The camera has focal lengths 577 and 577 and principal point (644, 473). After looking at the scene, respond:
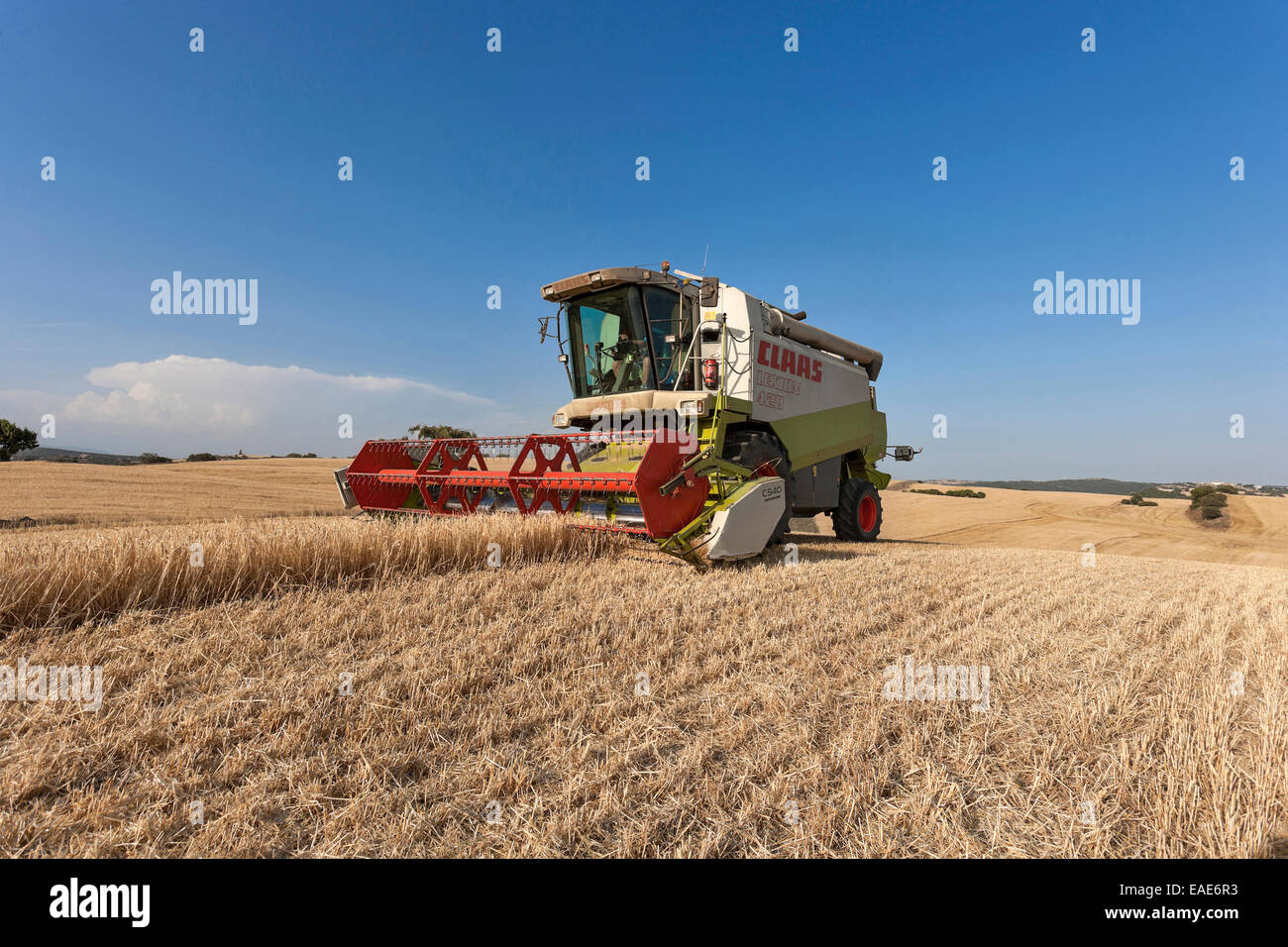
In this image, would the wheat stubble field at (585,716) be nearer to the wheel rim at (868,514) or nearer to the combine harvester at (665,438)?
the combine harvester at (665,438)

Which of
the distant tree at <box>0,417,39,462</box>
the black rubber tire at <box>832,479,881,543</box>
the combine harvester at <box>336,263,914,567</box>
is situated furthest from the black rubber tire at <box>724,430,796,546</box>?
the distant tree at <box>0,417,39,462</box>

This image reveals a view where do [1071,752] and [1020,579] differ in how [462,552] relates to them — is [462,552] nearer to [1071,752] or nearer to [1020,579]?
[1071,752]

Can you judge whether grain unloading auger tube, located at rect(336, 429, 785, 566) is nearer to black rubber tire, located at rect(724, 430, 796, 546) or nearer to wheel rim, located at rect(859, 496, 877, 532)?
black rubber tire, located at rect(724, 430, 796, 546)

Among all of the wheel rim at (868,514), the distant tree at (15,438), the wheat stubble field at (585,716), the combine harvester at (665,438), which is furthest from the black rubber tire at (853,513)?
the distant tree at (15,438)

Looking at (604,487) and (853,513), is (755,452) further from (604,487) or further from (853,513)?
(853,513)

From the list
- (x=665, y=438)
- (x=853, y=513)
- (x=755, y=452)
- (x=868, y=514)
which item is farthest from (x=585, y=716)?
(x=868, y=514)

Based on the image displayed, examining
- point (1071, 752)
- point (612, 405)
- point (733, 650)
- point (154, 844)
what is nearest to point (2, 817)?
point (154, 844)

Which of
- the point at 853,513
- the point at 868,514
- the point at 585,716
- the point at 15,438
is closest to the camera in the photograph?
the point at 585,716

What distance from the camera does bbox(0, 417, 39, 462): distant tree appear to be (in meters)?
28.4

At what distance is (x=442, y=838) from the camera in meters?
1.55

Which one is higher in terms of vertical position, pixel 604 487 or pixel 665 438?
pixel 665 438

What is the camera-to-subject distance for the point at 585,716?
2.36m

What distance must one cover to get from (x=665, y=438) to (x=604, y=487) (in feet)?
2.49
